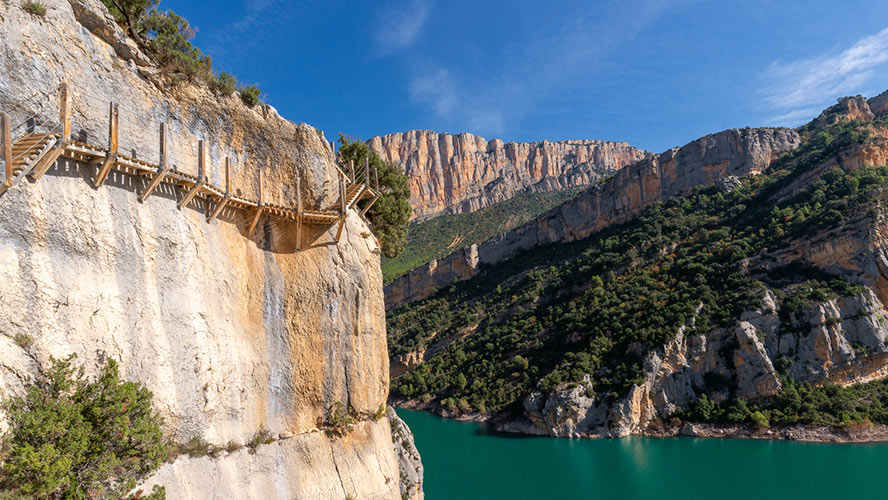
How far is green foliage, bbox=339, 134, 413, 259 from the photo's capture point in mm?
17047

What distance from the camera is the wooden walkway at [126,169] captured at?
6871 millimetres

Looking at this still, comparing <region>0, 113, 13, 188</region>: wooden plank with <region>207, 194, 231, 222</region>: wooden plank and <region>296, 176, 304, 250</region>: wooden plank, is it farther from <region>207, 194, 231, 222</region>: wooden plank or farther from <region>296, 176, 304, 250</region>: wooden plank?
<region>296, 176, 304, 250</region>: wooden plank

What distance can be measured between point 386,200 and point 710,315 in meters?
32.4

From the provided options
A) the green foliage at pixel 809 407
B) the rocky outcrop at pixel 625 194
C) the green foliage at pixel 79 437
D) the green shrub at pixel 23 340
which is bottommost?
the green foliage at pixel 809 407

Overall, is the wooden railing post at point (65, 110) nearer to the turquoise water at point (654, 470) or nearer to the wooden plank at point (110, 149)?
the wooden plank at point (110, 149)

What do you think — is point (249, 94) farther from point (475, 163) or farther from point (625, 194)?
point (475, 163)

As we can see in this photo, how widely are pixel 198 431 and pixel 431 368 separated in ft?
148

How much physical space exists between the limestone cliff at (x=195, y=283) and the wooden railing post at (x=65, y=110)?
205 mm

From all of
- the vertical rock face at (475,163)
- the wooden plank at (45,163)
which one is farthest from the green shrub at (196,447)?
the vertical rock face at (475,163)

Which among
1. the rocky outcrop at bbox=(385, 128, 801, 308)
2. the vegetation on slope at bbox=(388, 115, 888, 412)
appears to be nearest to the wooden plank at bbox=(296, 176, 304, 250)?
the vegetation on slope at bbox=(388, 115, 888, 412)

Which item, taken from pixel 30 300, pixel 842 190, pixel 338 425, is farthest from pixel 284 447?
pixel 842 190

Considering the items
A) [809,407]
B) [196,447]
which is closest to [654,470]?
[809,407]

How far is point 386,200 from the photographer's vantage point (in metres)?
17.2

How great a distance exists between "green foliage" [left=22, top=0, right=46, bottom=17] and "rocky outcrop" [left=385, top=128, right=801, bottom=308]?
213 ft
